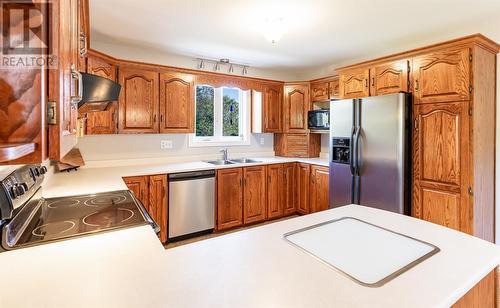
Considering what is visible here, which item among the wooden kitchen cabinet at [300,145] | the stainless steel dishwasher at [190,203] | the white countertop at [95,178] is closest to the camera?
the white countertop at [95,178]

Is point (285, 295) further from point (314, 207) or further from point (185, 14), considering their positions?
point (314, 207)

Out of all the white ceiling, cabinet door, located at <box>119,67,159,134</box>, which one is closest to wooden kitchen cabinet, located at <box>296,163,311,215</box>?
the white ceiling

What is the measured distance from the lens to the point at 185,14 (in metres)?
2.43

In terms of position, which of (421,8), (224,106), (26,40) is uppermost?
(421,8)

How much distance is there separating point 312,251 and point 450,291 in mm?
407

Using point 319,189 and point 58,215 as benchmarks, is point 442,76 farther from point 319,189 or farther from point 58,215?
point 58,215

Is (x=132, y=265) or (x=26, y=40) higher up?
(x=26, y=40)

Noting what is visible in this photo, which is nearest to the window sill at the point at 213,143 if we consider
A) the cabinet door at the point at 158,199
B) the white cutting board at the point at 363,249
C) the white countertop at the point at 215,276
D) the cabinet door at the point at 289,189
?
the cabinet door at the point at 289,189

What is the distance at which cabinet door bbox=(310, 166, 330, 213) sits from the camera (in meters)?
3.57

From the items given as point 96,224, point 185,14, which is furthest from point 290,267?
point 185,14

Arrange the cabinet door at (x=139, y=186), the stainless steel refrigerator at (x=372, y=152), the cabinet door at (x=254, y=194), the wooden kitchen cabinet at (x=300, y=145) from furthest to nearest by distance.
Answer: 1. the wooden kitchen cabinet at (x=300, y=145)
2. the cabinet door at (x=254, y=194)
3. the cabinet door at (x=139, y=186)
4. the stainless steel refrigerator at (x=372, y=152)

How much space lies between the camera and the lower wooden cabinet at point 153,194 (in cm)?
279

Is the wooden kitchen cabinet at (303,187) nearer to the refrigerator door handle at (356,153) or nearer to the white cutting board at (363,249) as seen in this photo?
the refrigerator door handle at (356,153)

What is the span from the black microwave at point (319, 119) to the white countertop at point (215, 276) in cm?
290
